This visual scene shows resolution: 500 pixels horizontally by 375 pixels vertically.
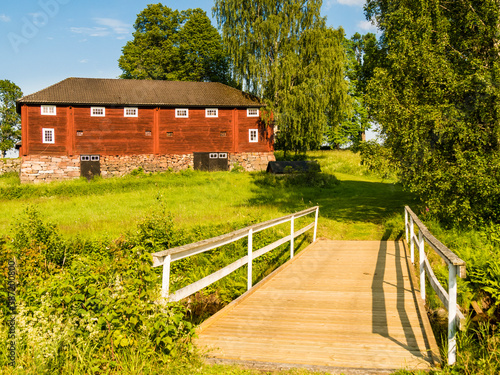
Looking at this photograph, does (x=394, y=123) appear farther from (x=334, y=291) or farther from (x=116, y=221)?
(x=116, y=221)

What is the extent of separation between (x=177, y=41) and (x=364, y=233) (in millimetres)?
47047

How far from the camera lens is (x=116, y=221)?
718 inches

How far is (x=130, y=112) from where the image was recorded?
1473 inches

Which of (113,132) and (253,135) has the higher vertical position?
(113,132)

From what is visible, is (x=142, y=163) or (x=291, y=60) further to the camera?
(x=142, y=163)

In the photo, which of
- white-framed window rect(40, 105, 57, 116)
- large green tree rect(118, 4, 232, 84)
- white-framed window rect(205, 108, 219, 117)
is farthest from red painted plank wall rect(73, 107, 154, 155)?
large green tree rect(118, 4, 232, 84)

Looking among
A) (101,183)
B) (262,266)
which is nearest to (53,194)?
(101,183)

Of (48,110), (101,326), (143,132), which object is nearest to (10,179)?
(48,110)

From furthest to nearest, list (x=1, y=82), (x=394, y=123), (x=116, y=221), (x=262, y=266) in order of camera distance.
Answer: (x=1, y=82)
(x=116, y=221)
(x=394, y=123)
(x=262, y=266)

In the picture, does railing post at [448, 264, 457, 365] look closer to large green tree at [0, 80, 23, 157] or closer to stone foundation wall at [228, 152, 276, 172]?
stone foundation wall at [228, 152, 276, 172]

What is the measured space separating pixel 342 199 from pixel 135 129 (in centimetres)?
2085

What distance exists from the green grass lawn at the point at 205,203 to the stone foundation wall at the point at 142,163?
2.55 metres

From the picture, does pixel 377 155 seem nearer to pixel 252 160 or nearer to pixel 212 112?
pixel 252 160

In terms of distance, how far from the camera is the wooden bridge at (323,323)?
4.62 metres
